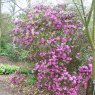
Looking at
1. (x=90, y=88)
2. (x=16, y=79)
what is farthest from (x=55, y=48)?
(x=16, y=79)

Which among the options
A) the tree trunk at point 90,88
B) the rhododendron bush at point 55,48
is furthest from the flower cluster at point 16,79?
the tree trunk at point 90,88

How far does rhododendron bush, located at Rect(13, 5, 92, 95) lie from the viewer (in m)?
8.12

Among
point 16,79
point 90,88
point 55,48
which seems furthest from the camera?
point 16,79

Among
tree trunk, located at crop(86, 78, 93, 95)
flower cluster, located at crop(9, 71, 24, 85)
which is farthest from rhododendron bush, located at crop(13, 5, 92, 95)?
flower cluster, located at crop(9, 71, 24, 85)

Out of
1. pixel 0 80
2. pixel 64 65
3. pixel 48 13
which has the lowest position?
pixel 0 80

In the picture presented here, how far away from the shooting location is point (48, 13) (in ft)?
28.9

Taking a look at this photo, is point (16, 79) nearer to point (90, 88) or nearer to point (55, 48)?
point (55, 48)

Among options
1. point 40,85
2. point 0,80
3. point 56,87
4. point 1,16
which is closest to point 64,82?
point 56,87

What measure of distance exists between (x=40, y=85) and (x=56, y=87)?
0.91m

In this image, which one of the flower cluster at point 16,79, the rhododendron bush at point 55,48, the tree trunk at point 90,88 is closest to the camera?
the tree trunk at point 90,88

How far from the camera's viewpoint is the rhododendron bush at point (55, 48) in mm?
8125

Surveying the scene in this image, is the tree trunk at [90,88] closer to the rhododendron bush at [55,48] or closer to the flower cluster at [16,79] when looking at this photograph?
the rhododendron bush at [55,48]

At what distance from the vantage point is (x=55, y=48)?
827cm

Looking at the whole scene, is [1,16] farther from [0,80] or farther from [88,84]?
[88,84]
